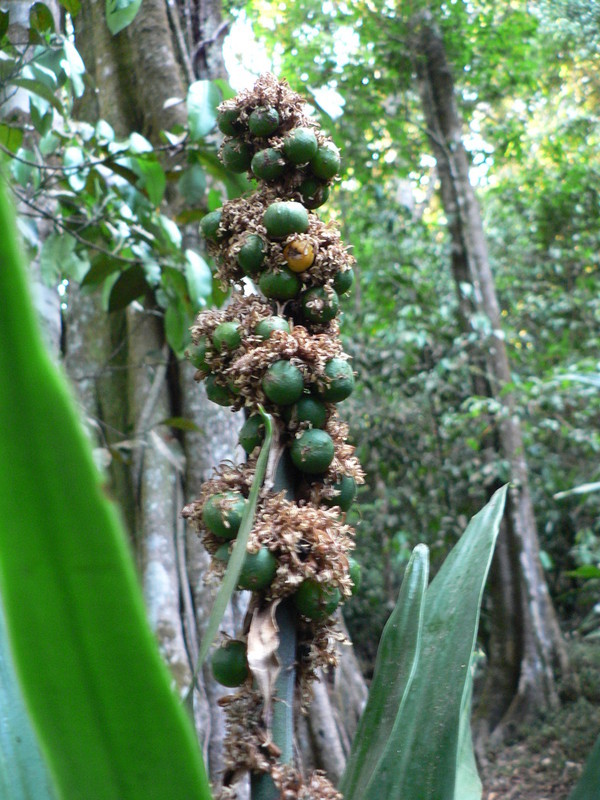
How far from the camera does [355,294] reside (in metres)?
5.12

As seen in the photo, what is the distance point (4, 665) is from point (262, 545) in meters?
0.20

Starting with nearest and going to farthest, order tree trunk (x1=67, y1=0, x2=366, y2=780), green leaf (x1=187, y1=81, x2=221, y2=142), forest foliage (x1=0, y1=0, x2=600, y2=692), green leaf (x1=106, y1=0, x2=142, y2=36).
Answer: green leaf (x1=106, y1=0, x2=142, y2=36) < green leaf (x1=187, y1=81, x2=221, y2=142) < tree trunk (x1=67, y1=0, x2=366, y2=780) < forest foliage (x1=0, y1=0, x2=600, y2=692)

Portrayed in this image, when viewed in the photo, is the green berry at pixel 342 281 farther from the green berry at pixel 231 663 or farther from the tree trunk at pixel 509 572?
the tree trunk at pixel 509 572

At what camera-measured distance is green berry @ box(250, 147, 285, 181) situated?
683mm

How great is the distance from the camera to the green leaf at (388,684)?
586 mm

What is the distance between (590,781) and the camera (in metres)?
0.56

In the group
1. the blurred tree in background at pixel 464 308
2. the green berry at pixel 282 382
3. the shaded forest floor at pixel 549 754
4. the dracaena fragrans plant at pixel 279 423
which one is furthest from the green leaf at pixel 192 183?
the shaded forest floor at pixel 549 754

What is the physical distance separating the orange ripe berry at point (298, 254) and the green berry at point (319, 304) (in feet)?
0.08

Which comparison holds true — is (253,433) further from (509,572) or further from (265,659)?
(509,572)

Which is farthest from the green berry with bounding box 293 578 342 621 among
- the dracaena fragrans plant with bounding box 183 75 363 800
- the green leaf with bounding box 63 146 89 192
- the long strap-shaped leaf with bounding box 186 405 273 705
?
the green leaf with bounding box 63 146 89 192

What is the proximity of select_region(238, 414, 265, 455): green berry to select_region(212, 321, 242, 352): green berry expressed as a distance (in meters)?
0.07

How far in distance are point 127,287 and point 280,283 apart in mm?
1360

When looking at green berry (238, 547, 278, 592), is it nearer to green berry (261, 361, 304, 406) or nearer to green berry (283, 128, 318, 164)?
green berry (261, 361, 304, 406)

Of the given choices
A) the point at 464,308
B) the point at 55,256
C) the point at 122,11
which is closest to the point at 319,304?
the point at 122,11
